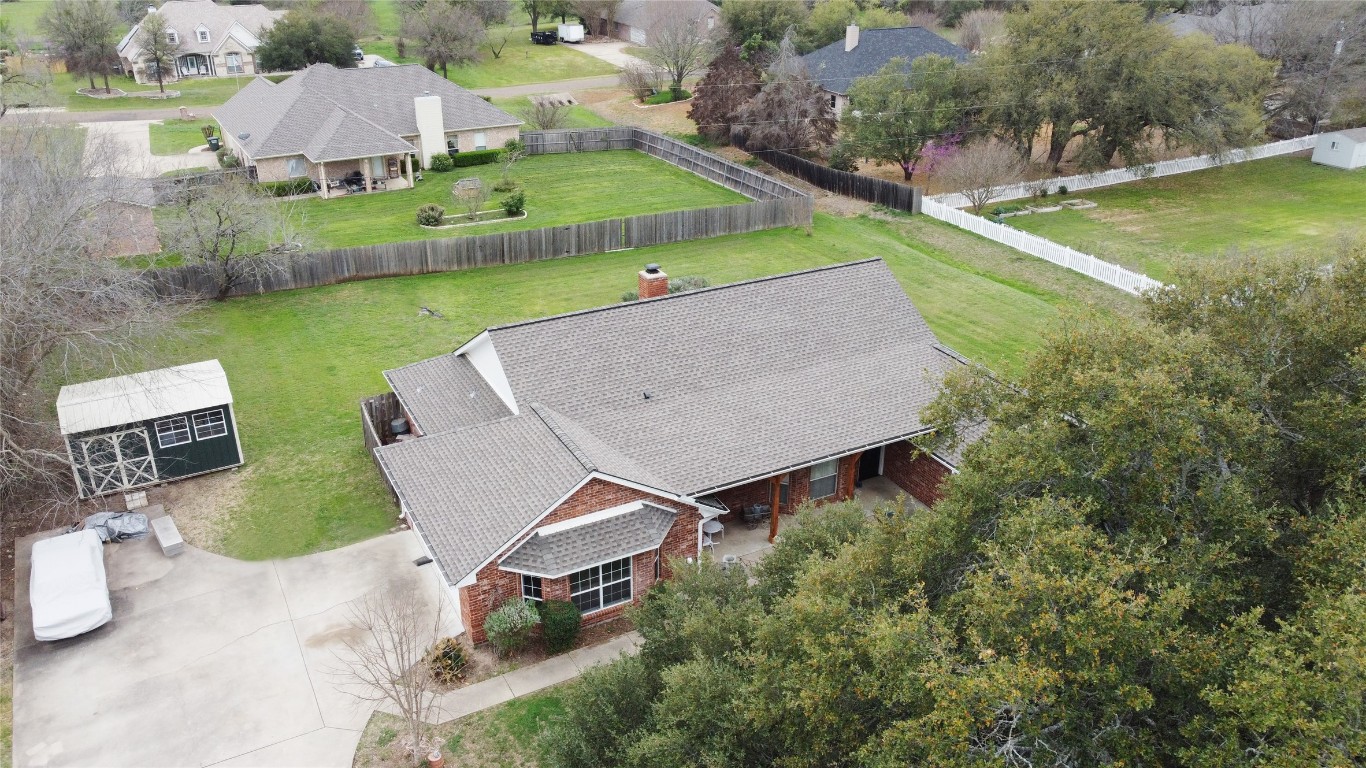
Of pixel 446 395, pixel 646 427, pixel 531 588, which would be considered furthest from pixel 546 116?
pixel 531 588

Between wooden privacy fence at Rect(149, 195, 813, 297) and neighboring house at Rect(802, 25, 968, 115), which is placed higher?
neighboring house at Rect(802, 25, 968, 115)

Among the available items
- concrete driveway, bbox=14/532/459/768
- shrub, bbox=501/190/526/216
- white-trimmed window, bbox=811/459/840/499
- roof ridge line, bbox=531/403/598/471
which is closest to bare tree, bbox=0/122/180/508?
concrete driveway, bbox=14/532/459/768

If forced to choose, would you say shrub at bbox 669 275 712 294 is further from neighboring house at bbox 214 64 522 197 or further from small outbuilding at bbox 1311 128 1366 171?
small outbuilding at bbox 1311 128 1366 171

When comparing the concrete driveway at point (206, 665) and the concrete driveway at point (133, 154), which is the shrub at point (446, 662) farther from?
A: the concrete driveway at point (133, 154)

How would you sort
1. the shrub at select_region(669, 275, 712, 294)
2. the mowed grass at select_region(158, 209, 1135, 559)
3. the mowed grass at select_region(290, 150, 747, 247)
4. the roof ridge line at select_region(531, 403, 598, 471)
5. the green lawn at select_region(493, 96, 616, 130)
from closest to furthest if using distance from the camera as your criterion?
the roof ridge line at select_region(531, 403, 598, 471)
the mowed grass at select_region(158, 209, 1135, 559)
the shrub at select_region(669, 275, 712, 294)
the mowed grass at select_region(290, 150, 747, 247)
the green lawn at select_region(493, 96, 616, 130)

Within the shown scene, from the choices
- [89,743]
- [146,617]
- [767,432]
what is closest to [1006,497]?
[767,432]
